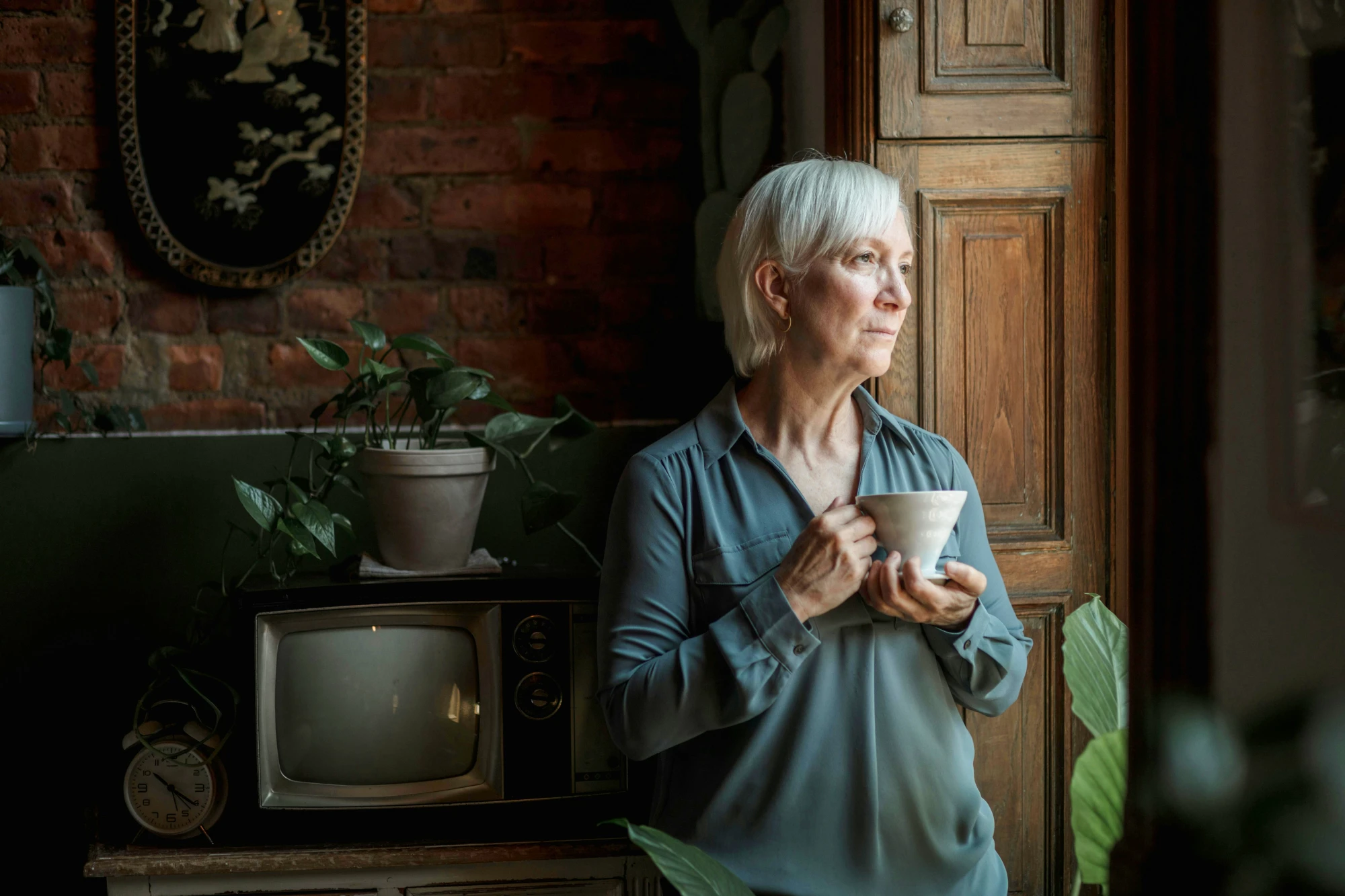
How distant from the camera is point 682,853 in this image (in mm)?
485

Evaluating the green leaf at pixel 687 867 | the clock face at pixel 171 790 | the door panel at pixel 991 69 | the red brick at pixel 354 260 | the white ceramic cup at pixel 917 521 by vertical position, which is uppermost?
the door panel at pixel 991 69

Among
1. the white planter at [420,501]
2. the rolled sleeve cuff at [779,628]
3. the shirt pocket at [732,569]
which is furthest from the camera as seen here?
the white planter at [420,501]

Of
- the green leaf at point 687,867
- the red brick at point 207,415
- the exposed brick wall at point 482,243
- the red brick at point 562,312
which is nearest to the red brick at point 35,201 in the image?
the exposed brick wall at point 482,243

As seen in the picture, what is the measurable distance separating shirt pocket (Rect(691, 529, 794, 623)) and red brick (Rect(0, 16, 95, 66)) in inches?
61.9

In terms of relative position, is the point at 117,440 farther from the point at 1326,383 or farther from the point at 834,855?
the point at 1326,383

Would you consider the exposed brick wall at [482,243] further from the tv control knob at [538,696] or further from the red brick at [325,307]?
the tv control knob at [538,696]

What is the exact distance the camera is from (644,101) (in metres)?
2.00

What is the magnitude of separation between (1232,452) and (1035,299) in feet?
4.65

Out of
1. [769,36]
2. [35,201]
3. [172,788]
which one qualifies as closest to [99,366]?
[35,201]

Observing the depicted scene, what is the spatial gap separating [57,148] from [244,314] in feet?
1.44

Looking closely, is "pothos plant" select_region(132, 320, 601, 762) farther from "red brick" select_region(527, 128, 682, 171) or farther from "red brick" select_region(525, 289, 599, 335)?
"red brick" select_region(527, 128, 682, 171)

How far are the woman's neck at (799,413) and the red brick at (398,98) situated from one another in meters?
1.06

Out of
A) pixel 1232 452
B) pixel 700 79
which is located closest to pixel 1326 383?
pixel 1232 452

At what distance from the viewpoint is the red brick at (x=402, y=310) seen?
78.4 inches
